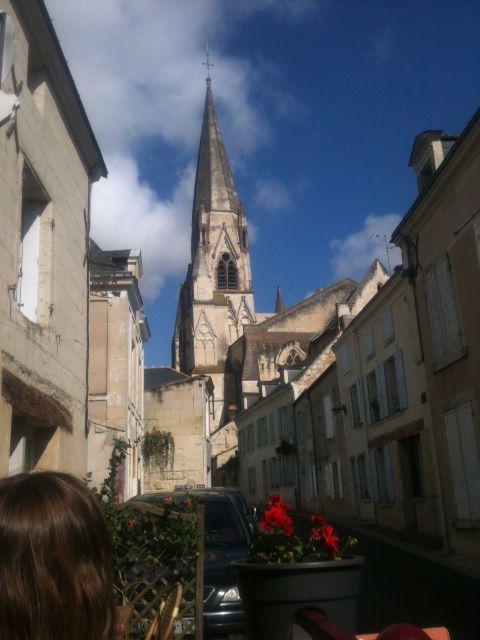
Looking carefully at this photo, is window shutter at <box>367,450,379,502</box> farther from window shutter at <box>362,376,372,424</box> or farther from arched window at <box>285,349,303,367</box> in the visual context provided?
arched window at <box>285,349,303,367</box>

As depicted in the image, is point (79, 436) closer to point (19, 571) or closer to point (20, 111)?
point (20, 111)

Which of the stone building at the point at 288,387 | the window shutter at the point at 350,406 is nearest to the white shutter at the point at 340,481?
the stone building at the point at 288,387

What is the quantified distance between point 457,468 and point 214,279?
5211cm

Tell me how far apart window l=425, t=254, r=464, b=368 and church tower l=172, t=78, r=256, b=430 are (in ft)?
127

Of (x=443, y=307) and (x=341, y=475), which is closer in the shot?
(x=443, y=307)

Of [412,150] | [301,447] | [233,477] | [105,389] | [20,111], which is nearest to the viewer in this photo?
[20,111]

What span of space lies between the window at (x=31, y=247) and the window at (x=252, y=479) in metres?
29.8

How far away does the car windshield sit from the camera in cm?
686

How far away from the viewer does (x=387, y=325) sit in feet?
56.9

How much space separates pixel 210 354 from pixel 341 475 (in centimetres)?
3235

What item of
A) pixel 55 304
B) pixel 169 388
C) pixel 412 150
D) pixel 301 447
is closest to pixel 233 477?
pixel 301 447

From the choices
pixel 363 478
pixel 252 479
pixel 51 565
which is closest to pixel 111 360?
pixel 363 478

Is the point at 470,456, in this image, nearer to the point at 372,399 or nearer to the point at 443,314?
the point at 443,314

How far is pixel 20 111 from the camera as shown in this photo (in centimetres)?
710
